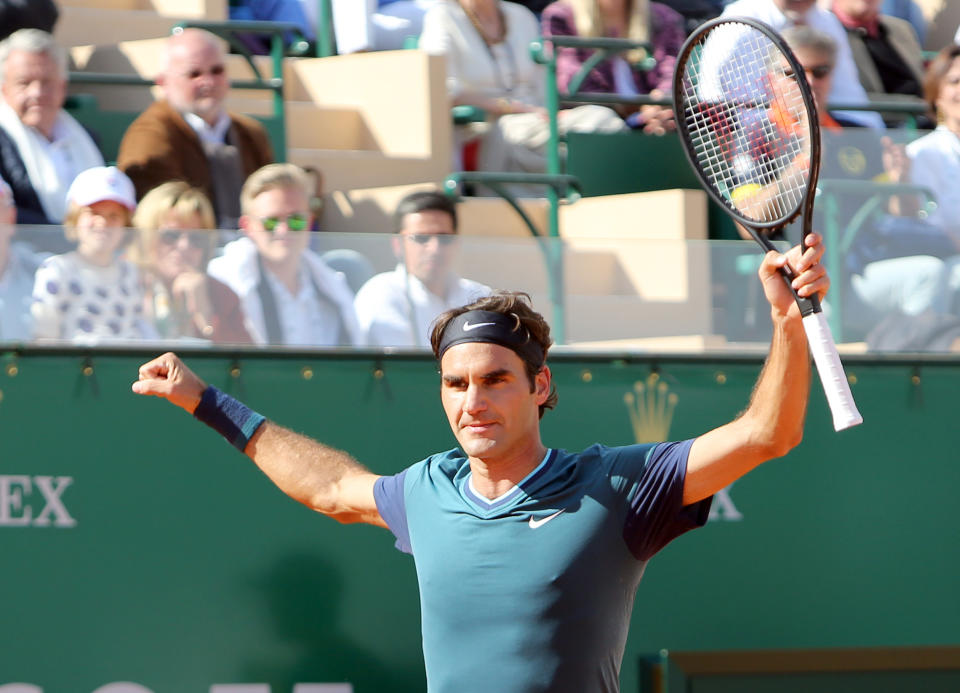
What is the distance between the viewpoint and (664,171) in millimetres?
7359

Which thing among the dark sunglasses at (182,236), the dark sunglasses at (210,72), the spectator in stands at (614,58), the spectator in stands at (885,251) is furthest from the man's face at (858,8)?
the dark sunglasses at (182,236)

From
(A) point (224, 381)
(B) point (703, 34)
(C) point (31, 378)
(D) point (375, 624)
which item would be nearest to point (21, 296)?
(C) point (31, 378)

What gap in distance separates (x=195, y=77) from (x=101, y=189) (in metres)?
1.00

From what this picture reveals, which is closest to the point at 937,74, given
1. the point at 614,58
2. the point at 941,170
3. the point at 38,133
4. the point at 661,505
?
the point at 941,170

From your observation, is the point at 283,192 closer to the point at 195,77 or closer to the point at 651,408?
the point at 195,77

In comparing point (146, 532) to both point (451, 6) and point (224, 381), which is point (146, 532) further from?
point (451, 6)

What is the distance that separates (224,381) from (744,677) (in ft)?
5.93

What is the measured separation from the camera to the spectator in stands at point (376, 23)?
802cm

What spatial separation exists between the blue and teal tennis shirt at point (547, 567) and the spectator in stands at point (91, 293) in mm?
1875

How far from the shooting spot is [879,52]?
8.20 metres

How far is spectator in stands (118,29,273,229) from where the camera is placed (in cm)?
585

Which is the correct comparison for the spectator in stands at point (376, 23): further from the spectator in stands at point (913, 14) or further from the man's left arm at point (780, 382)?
the man's left arm at point (780, 382)

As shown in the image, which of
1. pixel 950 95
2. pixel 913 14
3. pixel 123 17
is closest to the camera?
pixel 950 95

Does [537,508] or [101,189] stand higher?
[101,189]
